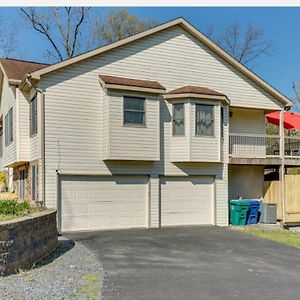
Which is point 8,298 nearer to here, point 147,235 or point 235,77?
point 147,235

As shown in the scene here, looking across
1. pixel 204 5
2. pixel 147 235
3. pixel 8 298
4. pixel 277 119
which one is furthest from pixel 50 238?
pixel 277 119

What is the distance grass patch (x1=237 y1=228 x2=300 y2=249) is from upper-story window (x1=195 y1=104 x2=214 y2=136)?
4196 millimetres

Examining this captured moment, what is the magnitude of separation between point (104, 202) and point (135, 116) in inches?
137

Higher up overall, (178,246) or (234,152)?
(234,152)

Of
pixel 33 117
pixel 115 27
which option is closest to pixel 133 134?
pixel 33 117

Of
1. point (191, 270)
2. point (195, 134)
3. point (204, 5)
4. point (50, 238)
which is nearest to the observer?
point (204, 5)

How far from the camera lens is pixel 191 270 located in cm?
848

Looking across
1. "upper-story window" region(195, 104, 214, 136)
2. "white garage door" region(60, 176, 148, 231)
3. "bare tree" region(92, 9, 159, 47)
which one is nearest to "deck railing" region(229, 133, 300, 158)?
"upper-story window" region(195, 104, 214, 136)

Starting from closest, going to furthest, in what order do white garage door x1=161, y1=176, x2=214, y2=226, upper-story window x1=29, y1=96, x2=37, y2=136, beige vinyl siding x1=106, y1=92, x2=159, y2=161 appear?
1. beige vinyl siding x1=106, y1=92, x2=159, y2=161
2. upper-story window x1=29, y1=96, x2=37, y2=136
3. white garage door x1=161, y1=176, x2=214, y2=226

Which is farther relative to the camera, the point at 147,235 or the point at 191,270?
the point at 147,235

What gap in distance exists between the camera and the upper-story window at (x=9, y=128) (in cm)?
1667

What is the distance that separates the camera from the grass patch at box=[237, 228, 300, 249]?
1277 centimetres

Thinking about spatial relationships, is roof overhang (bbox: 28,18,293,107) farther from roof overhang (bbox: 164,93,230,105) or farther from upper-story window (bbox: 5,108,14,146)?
upper-story window (bbox: 5,108,14,146)

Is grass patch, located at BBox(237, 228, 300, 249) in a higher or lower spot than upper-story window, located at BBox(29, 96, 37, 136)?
lower
